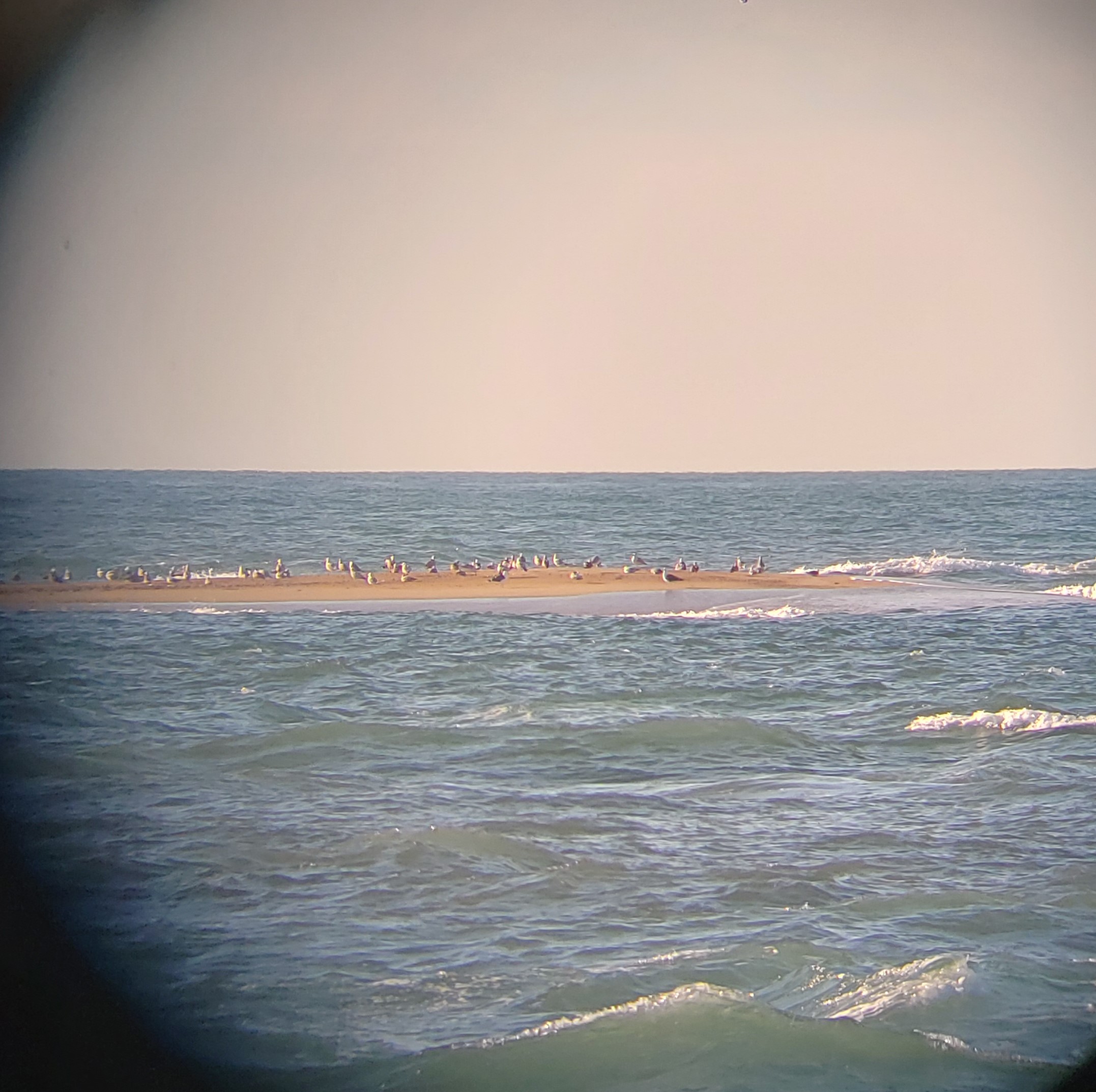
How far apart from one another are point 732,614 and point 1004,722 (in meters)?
10.7

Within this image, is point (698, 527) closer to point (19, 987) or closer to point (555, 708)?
point (555, 708)

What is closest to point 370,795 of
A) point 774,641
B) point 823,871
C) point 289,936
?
point 289,936

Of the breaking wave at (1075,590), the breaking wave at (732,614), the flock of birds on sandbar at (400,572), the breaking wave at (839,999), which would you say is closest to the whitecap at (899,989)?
the breaking wave at (839,999)

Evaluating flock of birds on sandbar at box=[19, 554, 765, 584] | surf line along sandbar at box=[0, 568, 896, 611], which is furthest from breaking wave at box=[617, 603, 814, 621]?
flock of birds on sandbar at box=[19, 554, 765, 584]

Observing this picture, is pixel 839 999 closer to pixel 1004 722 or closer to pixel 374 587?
pixel 1004 722

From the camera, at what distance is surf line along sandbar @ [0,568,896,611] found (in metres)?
33.8

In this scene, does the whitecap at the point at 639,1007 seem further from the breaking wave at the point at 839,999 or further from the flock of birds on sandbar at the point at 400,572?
the flock of birds on sandbar at the point at 400,572

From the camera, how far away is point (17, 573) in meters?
42.6

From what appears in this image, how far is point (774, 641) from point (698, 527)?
3983 centimetres

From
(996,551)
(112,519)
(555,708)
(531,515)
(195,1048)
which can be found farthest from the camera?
(531,515)

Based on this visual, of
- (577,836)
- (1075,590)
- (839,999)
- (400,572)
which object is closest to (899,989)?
(839,999)

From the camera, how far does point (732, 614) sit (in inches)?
1252

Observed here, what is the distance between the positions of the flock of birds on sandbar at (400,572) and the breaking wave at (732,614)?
188 inches

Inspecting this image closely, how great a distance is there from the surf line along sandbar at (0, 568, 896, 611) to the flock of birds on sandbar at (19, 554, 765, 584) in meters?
0.18
